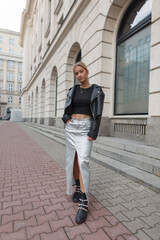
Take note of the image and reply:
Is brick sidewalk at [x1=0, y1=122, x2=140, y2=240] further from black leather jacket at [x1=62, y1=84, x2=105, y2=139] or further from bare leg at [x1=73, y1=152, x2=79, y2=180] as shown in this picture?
black leather jacket at [x1=62, y1=84, x2=105, y2=139]

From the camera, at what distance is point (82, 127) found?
2303mm

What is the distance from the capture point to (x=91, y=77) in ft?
22.3

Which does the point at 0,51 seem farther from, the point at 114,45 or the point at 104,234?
the point at 104,234

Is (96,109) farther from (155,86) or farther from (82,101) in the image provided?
(155,86)

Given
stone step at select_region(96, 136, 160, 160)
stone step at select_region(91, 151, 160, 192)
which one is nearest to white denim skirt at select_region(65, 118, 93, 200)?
stone step at select_region(91, 151, 160, 192)

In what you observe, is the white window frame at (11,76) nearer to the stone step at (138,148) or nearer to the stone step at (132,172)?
the stone step at (138,148)

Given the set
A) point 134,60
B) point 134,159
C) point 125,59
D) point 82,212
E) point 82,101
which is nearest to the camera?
point 82,212

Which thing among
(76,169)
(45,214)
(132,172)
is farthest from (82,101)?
(132,172)

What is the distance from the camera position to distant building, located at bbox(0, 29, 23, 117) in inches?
2389

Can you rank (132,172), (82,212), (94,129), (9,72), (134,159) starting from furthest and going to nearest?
(9,72) → (134,159) → (132,172) → (94,129) → (82,212)

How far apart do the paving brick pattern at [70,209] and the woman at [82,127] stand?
24 centimetres

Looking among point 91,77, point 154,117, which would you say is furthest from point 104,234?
point 91,77

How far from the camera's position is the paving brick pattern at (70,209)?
182cm

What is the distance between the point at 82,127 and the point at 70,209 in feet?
3.76
